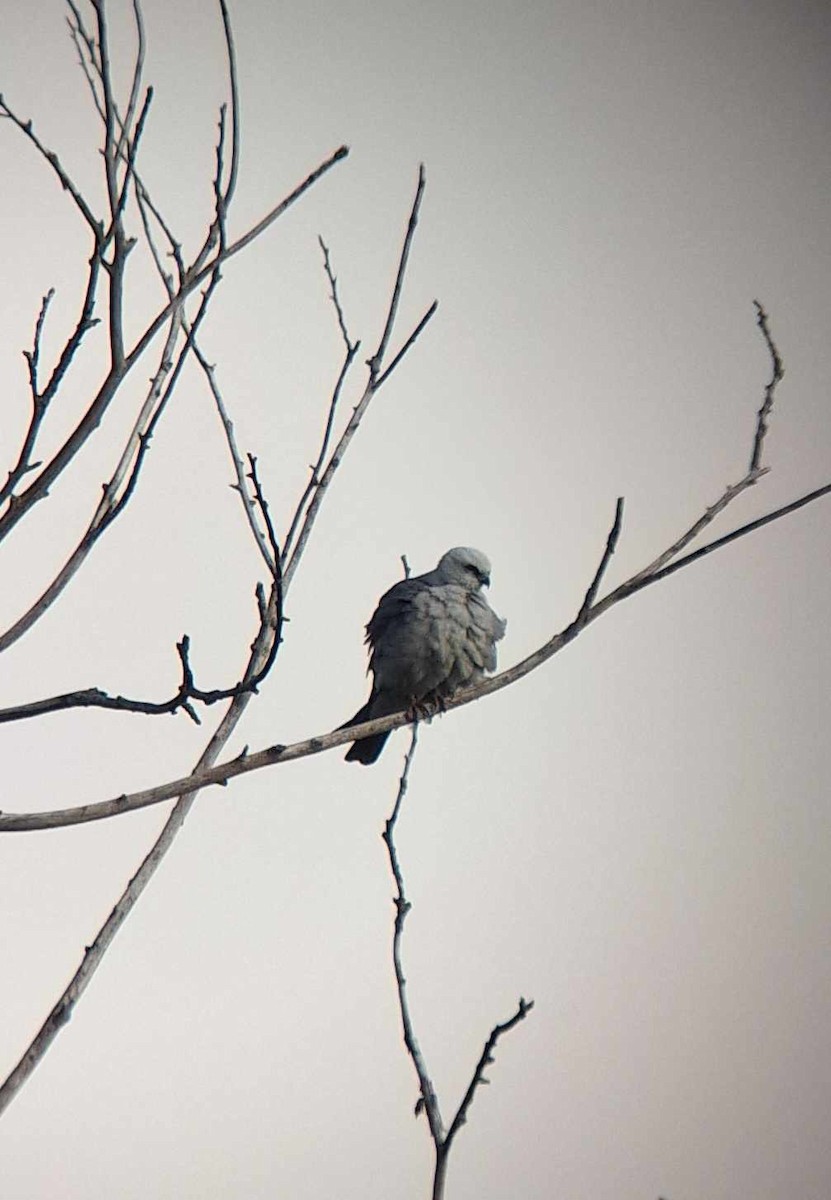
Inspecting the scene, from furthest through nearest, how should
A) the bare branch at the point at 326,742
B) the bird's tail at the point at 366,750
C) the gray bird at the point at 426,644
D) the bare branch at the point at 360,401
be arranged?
the bird's tail at the point at 366,750 → the gray bird at the point at 426,644 → the bare branch at the point at 360,401 → the bare branch at the point at 326,742

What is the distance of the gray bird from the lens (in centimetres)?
635

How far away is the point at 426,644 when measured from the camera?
6.34 metres

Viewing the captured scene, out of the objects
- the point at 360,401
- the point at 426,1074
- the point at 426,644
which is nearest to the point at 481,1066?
the point at 426,1074

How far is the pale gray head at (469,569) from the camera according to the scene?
6.91 m

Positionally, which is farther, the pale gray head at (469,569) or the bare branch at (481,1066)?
the pale gray head at (469,569)

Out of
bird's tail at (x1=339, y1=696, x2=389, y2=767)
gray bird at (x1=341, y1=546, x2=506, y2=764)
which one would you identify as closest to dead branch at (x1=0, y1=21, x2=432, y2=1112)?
gray bird at (x1=341, y1=546, x2=506, y2=764)

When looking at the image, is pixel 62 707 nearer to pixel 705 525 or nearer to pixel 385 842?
pixel 385 842

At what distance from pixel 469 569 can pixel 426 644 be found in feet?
2.63

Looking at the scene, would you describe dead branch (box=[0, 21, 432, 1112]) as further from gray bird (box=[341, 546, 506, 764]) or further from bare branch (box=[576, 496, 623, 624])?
gray bird (box=[341, 546, 506, 764])

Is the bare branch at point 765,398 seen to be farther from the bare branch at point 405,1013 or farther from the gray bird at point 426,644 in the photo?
the gray bird at point 426,644

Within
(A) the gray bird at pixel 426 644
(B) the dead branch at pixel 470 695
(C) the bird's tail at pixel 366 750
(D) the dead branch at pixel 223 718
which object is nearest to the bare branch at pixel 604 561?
(B) the dead branch at pixel 470 695

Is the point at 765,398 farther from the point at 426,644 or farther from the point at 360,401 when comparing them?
the point at 426,644

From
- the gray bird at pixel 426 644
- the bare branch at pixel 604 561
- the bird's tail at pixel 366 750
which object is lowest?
the bare branch at pixel 604 561

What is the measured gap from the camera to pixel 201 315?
111 inches
